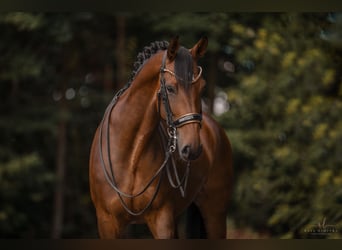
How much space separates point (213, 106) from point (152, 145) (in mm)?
3419

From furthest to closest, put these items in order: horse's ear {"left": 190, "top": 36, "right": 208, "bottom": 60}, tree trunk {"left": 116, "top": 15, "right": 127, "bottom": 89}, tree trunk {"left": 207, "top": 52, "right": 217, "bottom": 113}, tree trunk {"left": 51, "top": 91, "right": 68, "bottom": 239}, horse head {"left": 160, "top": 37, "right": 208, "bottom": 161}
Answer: tree trunk {"left": 116, "top": 15, "right": 127, "bottom": 89}
tree trunk {"left": 51, "top": 91, "right": 68, "bottom": 239}
tree trunk {"left": 207, "top": 52, "right": 217, "bottom": 113}
horse's ear {"left": 190, "top": 36, "right": 208, "bottom": 60}
horse head {"left": 160, "top": 37, "right": 208, "bottom": 161}

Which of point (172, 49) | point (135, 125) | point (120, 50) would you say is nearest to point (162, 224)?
point (135, 125)

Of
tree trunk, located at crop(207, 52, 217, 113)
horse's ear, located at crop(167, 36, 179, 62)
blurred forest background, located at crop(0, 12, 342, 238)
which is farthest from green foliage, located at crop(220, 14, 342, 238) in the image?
horse's ear, located at crop(167, 36, 179, 62)

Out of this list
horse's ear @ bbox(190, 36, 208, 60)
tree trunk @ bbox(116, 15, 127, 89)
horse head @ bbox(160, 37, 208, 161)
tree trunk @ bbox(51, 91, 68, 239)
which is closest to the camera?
horse head @ bbox(160, 37, 208, 161)

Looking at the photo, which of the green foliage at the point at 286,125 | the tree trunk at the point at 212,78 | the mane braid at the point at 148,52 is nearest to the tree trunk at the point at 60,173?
the tree trunk at the point at 212,78

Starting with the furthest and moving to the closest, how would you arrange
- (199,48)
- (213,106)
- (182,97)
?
(213,106) < (199,48) < (182,97)

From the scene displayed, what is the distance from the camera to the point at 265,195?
6.67 m

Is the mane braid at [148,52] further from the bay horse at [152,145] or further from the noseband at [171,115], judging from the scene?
the noseband at [171,115]

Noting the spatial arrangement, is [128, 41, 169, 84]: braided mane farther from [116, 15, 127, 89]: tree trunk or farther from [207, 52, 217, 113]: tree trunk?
[116, 15, 127, 89]: tree trunk

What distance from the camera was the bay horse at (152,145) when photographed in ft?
9.71

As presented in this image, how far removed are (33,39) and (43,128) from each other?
3.52ft

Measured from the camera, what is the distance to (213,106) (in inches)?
260

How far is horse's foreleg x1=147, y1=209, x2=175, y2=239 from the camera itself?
3.13 metres

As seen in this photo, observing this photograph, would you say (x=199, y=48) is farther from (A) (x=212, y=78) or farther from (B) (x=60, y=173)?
(B) (x=60, y=173)
